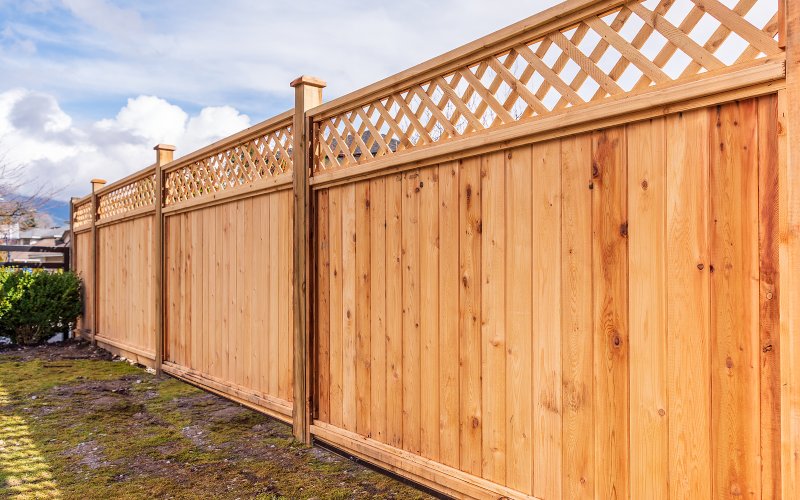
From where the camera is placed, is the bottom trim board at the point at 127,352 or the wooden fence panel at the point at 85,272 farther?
the wooden fence panel at the point at 85,272

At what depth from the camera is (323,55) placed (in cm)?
484

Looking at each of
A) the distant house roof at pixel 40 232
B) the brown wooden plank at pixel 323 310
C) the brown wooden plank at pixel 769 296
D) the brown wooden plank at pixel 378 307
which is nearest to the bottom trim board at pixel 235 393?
the brown wooden plank at pixel 323 310

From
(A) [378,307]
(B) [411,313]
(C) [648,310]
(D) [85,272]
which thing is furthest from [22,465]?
(D) [85,272]

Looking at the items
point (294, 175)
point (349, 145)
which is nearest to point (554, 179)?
point (349, 145)

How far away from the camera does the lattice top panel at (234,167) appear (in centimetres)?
387

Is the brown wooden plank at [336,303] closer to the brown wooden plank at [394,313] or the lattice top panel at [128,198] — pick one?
the brown wooden plank at [394,313]

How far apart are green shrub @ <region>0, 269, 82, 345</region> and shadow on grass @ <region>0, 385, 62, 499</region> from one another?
12.9 ft

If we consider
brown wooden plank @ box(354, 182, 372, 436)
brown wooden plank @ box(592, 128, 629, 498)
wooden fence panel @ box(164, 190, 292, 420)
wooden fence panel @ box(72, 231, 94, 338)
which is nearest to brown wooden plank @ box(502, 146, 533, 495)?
brown wooden plank @ box(592, 128, 629, 498)

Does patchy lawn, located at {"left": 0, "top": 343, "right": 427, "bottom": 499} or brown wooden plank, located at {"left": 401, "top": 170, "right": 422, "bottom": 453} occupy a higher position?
brown wooden plank, located at {"left": 401, "top": 170, "right": 422, "bottom": 453}

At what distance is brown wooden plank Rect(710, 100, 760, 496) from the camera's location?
5.41 feet

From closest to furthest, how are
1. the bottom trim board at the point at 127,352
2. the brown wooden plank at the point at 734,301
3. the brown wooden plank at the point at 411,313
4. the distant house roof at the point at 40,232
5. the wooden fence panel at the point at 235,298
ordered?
the brown wooden plank at the point at 734,301, the brown wooden plank at the point at 411,313, the wooden fence panel at the point at 235,298, the bottom trim board at the point at 127,352, the distant house roof at the point at 40,232

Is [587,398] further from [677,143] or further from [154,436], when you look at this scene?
[154,436]

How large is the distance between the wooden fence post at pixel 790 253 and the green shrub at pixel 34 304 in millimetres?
8244

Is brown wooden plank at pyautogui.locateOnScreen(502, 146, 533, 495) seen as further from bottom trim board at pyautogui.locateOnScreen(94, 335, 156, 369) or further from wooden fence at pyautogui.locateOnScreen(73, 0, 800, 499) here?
bottom trim board at pyautogui.locateOnScreen(94, 335, 156, 369)
